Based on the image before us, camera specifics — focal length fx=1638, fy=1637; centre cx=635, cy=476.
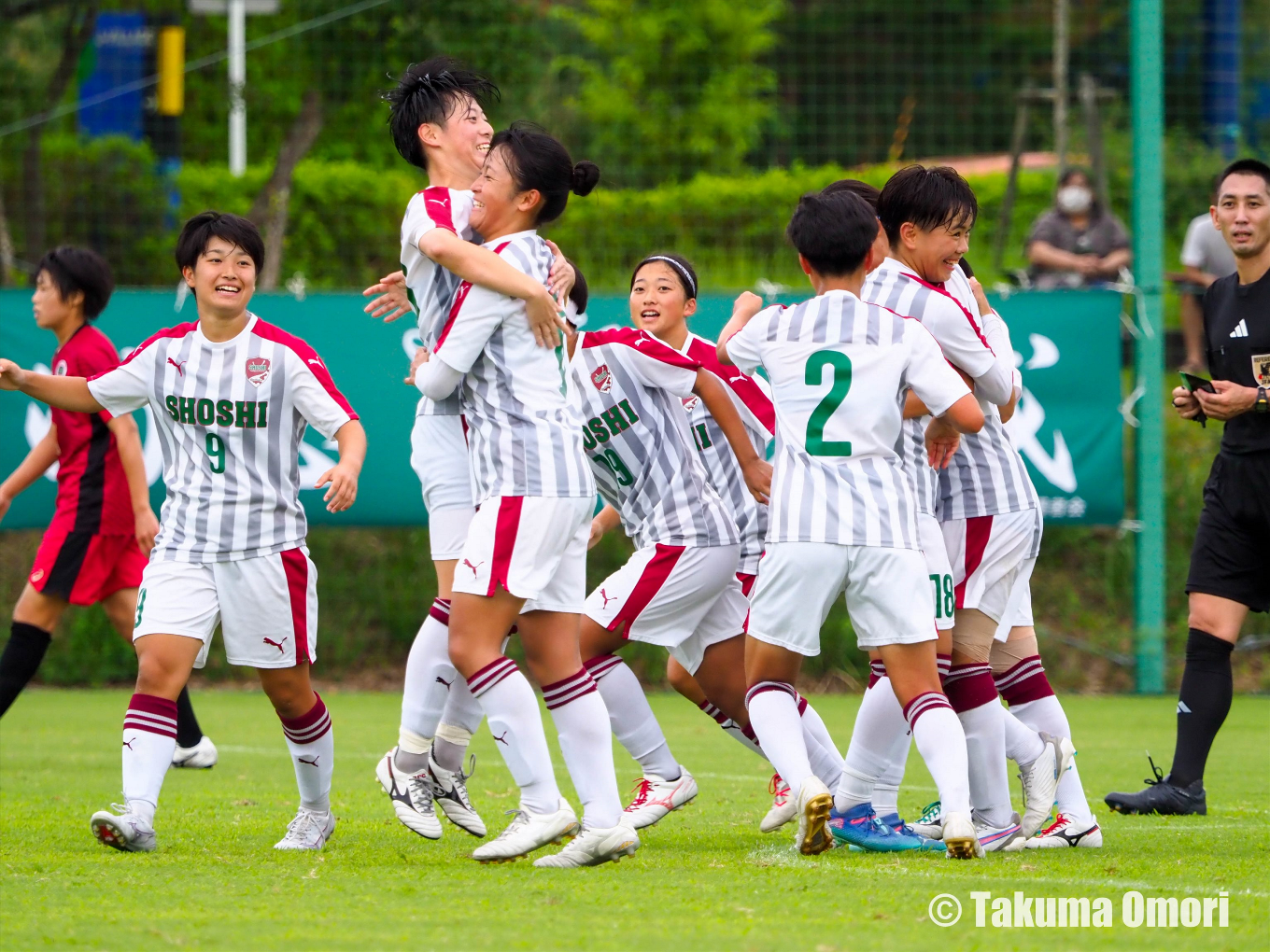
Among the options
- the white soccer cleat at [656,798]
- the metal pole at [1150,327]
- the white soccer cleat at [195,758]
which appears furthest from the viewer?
the metal pole at [1150,327]

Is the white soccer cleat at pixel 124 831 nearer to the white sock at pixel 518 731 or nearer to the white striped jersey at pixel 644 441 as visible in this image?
the white sock at pixel 518 731

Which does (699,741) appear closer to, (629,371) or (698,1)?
(629,371)

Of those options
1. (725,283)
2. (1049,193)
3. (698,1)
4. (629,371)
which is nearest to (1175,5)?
(1049,193)

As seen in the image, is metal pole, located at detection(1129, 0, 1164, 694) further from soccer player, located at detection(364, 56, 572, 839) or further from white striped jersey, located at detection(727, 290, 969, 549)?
soccer player, located at detection(364, 56, 572, 839)

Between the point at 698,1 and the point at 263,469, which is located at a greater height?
the point at 698,1

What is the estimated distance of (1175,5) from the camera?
44.5 ft

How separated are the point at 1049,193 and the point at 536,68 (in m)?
4.46

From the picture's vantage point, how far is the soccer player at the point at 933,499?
472 cm

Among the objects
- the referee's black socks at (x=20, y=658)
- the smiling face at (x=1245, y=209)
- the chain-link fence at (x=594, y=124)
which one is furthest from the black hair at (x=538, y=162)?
the chain-link fence at (x=594, y=124)

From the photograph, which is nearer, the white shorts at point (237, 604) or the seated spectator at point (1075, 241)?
the white shorts at point (237, 604)

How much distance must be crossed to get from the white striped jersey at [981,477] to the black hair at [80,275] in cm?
378

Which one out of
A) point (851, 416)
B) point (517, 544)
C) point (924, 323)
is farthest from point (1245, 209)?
point (517, 544)

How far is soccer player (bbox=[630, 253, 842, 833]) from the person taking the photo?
210 inches

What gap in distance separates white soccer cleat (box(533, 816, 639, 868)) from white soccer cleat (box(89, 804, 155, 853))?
3.71ft
